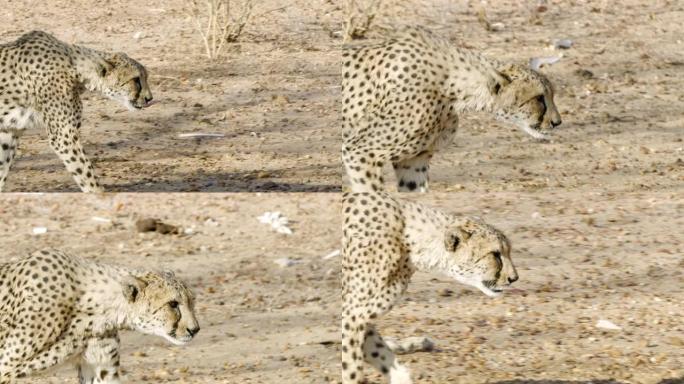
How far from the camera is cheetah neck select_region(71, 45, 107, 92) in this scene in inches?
261

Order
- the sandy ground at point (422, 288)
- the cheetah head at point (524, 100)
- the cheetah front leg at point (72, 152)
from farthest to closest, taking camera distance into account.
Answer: the cheetah front leg at point (72, 152) < the cheetah head at point (524, 100) < the sandy ground at point (422, 288)

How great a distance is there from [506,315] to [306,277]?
30.8 inches

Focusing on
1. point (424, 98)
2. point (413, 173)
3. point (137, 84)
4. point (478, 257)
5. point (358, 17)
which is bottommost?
point (358, 17)

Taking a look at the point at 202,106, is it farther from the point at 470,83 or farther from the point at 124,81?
the point at 470,83

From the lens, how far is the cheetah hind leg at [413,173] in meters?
5.80

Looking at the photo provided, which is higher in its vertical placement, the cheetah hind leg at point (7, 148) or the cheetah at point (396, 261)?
the cheetah at point (396, 261)

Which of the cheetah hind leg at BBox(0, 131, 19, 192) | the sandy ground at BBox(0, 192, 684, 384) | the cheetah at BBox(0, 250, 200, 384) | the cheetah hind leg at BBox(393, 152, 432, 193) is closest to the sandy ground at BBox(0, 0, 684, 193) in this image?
the sandy ground at BBox(0, 192, 684, 384)

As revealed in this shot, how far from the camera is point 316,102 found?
28.5 feet

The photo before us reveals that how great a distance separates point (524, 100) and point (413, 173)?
1.44ft

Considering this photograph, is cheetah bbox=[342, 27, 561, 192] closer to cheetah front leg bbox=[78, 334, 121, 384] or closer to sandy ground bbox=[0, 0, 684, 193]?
cheetah front leg bbox=[78, 334, 121, 384]

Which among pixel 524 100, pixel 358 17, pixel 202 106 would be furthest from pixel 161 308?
pixel 358 17

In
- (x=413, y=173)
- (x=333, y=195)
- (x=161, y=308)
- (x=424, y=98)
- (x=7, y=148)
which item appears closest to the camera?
(x=161, y=308)

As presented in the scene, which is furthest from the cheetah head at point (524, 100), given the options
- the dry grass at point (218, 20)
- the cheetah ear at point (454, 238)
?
the dry grass at point (218, 20)

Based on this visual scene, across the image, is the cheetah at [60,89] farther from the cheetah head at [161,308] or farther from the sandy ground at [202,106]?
the cheetah head at [161,308]
